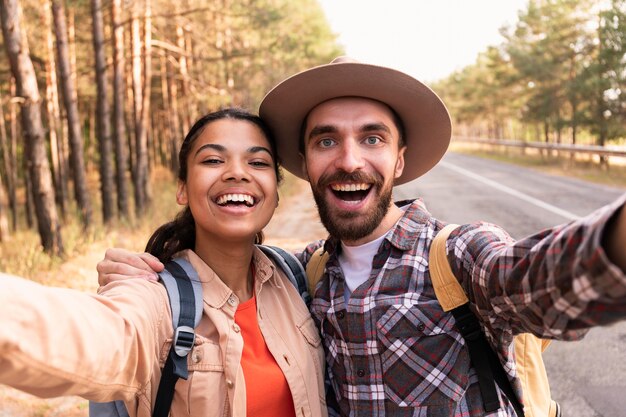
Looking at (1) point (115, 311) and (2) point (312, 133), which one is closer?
(1) point (115, 311)

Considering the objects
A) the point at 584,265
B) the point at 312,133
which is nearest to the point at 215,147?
the point at 312,133

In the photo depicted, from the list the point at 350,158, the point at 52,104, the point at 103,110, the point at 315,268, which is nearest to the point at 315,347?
the point at 315,268

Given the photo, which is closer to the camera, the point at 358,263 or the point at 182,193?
the point at 358,263

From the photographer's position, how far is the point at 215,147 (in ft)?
7.49

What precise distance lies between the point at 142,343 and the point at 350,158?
112 cm

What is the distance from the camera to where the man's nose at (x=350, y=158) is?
2225 millimetres

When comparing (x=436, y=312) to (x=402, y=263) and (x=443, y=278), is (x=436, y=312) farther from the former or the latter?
(x=402, y=263)

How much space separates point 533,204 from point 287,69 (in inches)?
635

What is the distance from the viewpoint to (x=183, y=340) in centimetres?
181

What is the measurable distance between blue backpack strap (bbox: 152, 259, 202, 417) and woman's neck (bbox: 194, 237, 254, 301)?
0.76 ft

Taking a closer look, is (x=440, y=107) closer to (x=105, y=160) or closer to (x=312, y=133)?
(x=312, y=133)

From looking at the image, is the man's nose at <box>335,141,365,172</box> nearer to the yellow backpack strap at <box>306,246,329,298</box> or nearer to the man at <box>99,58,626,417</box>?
the man at <box>99,58,626,417</box>

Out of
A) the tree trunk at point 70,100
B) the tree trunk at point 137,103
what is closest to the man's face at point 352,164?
the tree trunk at point 70,100

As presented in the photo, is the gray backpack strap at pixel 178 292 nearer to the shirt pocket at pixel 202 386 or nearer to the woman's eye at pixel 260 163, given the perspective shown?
the shirt pocket at pixel 202 386
